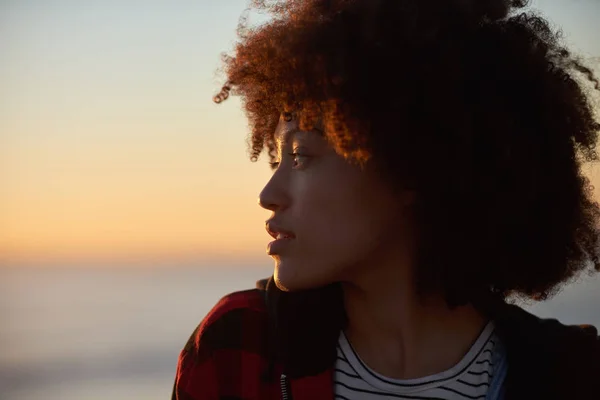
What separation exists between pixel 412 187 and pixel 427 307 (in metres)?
0.32

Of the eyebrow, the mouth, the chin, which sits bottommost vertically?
the chin

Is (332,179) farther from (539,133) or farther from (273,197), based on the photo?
(539,133)

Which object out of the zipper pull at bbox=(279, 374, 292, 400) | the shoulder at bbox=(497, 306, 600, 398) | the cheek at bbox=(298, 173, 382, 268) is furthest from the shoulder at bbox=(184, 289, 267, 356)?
the shoulder at bbox=(497, 306, 600, 398)

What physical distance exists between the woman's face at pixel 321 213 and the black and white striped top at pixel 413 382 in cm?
24

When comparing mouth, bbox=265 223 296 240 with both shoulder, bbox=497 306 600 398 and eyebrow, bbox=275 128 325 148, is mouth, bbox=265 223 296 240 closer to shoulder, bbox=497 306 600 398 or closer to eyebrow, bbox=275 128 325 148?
eyebrow, bbox=275 128 325 148

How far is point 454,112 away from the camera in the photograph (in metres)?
2.09

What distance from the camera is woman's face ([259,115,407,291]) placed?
2080 mm

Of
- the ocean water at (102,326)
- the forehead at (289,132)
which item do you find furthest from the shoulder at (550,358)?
the ocean water at (102,326)

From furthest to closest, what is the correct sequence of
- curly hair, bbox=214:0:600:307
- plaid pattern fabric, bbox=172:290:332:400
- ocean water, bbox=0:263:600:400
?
ocean water, bbox=0:263:600:400 → plaid pattern fabric, bbox=172:290:332:400 → curly hair, bbox=214:0:600:307

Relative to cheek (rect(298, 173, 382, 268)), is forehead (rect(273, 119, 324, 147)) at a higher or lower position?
higher

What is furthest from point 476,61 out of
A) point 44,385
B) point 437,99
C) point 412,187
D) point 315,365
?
point 44,385

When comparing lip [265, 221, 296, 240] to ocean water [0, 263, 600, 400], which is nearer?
lip [265, 221, 296, 240]

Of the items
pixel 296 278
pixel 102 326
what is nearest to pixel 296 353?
pixel 296 278

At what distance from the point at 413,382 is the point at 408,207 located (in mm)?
412
